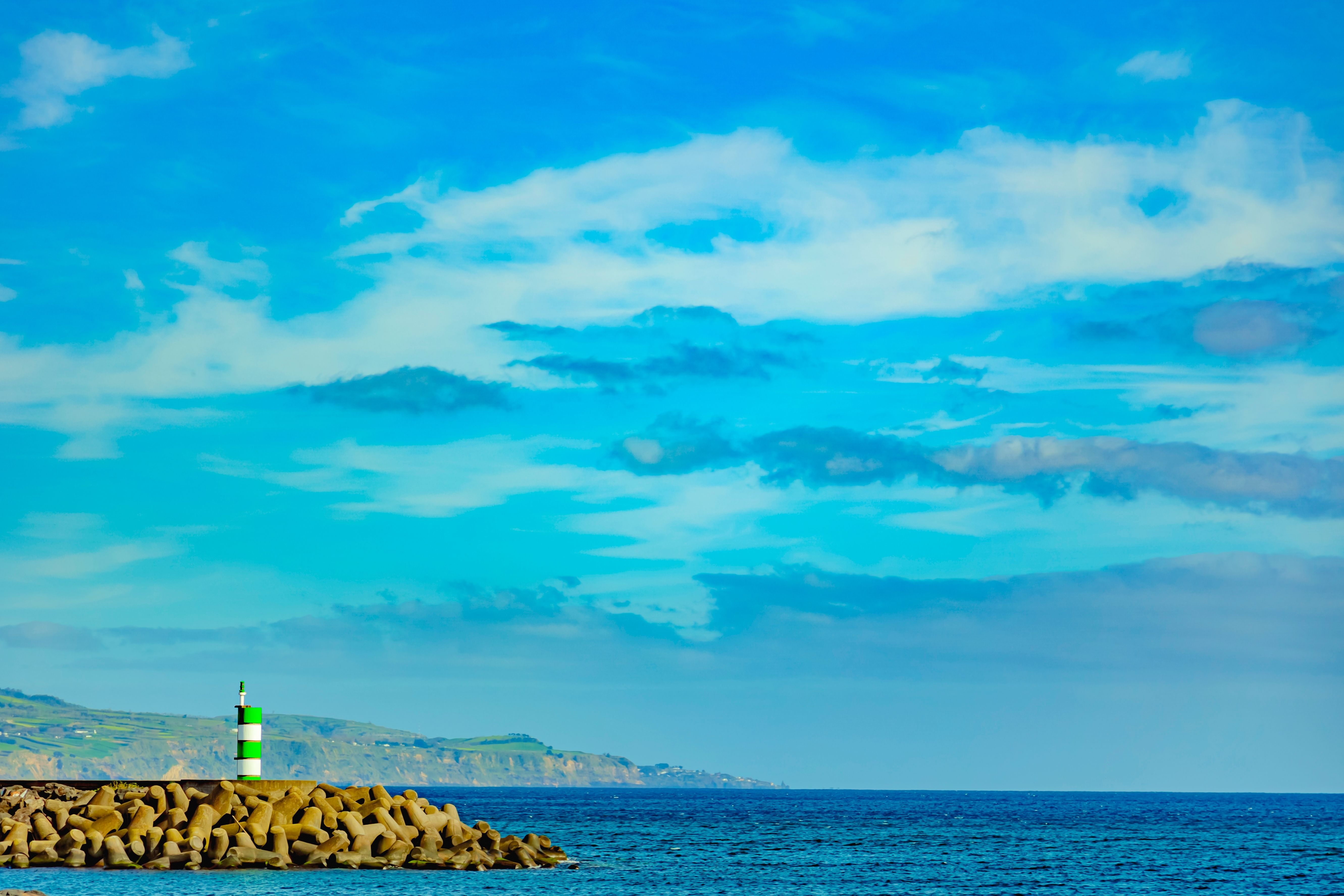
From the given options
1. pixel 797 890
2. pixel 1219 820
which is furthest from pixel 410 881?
pixel 1219 820

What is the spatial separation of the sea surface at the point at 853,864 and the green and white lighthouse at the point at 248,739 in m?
4.54

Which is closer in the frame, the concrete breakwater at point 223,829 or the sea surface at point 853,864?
the sea surface at point 853,864

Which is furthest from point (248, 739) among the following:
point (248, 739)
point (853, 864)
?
→ point (853, 864)

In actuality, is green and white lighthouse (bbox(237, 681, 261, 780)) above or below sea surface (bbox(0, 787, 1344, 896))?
above

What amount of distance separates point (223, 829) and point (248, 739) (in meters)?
4.20

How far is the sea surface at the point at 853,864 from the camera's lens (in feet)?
139

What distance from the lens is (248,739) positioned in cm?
4725

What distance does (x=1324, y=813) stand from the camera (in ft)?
577

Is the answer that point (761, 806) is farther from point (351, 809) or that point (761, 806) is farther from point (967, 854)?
point (351, 809)

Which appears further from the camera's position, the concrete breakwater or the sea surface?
the concrete breakwater

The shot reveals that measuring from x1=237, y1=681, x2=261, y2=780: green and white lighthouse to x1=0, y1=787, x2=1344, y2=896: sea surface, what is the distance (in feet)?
14.9

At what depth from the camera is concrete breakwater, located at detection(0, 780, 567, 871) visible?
43.1 metres

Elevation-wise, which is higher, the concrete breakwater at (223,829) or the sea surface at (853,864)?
the concrete breakwater at (223,829)

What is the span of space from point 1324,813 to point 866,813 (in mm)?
62411
